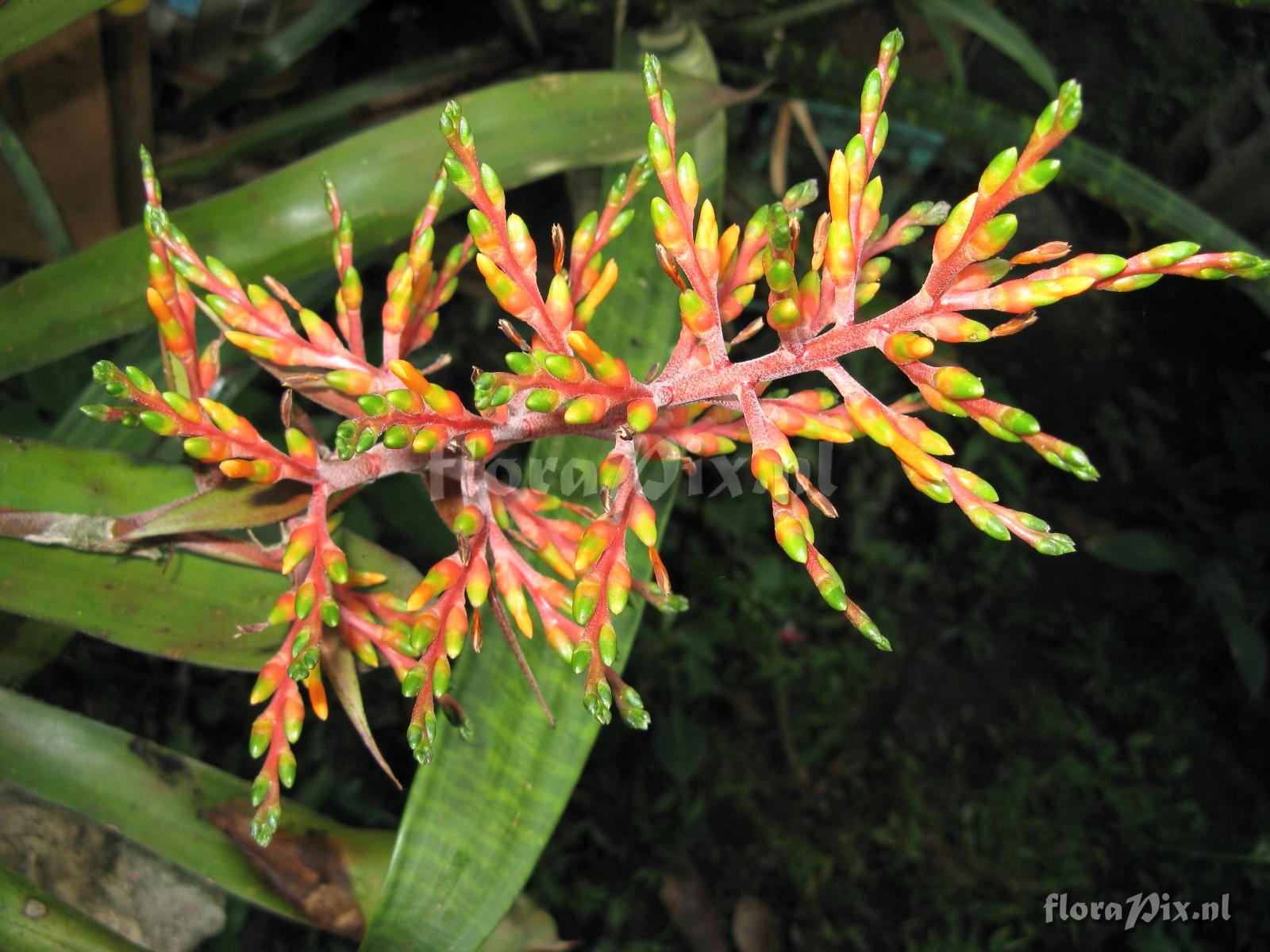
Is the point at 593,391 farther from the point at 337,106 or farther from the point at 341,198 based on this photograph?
the point at 337,106

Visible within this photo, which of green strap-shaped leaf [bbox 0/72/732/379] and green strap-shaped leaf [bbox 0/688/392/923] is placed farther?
green strap-shaped leaf [bbox 0/72/732/379]

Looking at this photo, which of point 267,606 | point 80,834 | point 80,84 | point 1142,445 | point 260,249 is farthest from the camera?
point 1142,445

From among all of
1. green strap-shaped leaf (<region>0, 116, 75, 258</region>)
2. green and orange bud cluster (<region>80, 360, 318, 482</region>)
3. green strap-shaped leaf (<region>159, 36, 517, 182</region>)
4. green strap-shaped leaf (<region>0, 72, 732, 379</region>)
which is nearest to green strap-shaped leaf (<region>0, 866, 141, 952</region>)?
green and orange bud cluster (<region>80, 360, 318, 482</region>)

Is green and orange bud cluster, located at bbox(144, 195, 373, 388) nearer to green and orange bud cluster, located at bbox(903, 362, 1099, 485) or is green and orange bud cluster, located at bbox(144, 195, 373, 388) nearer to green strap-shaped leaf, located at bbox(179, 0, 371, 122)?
green and orange bud cluster, located at bbox(903, 362, 1099, 485)

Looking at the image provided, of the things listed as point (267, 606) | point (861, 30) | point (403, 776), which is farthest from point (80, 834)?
point (861, 30)

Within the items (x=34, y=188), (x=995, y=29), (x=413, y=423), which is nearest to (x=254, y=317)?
(x=413, y=423)

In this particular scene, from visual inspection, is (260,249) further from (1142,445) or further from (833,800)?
(1142,445)

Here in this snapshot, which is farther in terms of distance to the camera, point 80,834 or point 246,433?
point 80,834
